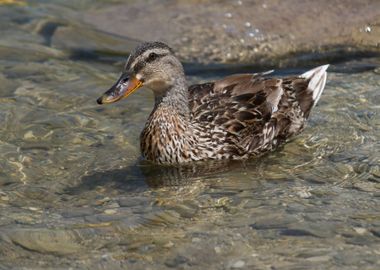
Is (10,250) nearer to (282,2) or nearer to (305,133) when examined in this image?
(305,133)

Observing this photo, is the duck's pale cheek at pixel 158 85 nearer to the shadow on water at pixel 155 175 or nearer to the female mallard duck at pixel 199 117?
the female mallard duck at pixel 199 117

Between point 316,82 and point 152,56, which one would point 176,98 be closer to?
point 152,56

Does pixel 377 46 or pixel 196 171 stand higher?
pixel 377 46

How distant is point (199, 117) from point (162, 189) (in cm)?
105

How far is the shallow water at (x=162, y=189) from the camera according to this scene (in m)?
7.04

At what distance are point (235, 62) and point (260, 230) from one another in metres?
4.92

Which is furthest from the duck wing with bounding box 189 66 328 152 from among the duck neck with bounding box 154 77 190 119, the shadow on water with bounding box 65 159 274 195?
the shadow on water with bounding box 65 159 274 195

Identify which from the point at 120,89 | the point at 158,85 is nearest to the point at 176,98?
the point at 158,85

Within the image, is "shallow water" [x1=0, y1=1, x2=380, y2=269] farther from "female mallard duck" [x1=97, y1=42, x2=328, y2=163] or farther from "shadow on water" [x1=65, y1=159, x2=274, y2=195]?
"female mallard duck" [x1=97, y1=42, x2=328, y2=163]

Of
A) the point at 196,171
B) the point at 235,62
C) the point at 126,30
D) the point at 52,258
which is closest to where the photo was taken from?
the point at 52,258

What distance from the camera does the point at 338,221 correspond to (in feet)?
24.5

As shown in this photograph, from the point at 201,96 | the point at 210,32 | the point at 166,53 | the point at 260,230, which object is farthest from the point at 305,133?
the point at 210,32

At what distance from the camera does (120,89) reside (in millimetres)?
8609

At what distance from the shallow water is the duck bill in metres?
0.74
